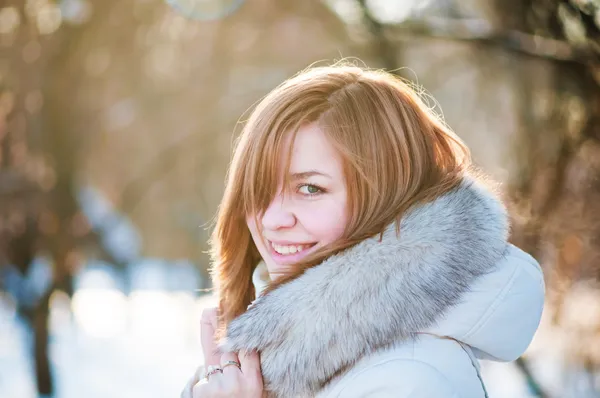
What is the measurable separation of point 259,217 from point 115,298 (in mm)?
10172

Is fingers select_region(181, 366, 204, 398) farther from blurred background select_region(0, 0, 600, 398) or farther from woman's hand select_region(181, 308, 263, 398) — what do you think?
blurred background select_region(0, 0, 600, 398)

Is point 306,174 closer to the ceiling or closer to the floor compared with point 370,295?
closer to the ceiling

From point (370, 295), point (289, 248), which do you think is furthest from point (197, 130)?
point (370, 295)

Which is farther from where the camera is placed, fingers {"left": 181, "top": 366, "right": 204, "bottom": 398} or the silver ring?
fingers {"left": 181, "top": 366, "right": 204, "bottom": 398}

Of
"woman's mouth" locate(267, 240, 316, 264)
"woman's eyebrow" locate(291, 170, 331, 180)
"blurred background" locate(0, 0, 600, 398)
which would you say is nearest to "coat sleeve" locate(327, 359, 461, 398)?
"woman's mouth" locate(267, 240, 316, 264)

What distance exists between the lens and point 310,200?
1.42 meters

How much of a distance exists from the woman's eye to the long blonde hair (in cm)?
6

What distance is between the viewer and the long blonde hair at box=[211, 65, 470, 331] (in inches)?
54.6

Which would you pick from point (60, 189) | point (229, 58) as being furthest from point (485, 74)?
point (60, 189)

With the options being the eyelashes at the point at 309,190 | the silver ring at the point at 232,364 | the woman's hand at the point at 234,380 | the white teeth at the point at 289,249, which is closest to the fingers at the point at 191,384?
the woman's hand at the point at 234,380

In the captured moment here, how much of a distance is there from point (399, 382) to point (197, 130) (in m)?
5.84

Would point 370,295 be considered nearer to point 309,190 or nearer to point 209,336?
point 309,190

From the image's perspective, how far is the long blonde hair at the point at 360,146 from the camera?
139 centimetres

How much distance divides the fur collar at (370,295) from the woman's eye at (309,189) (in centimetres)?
16
